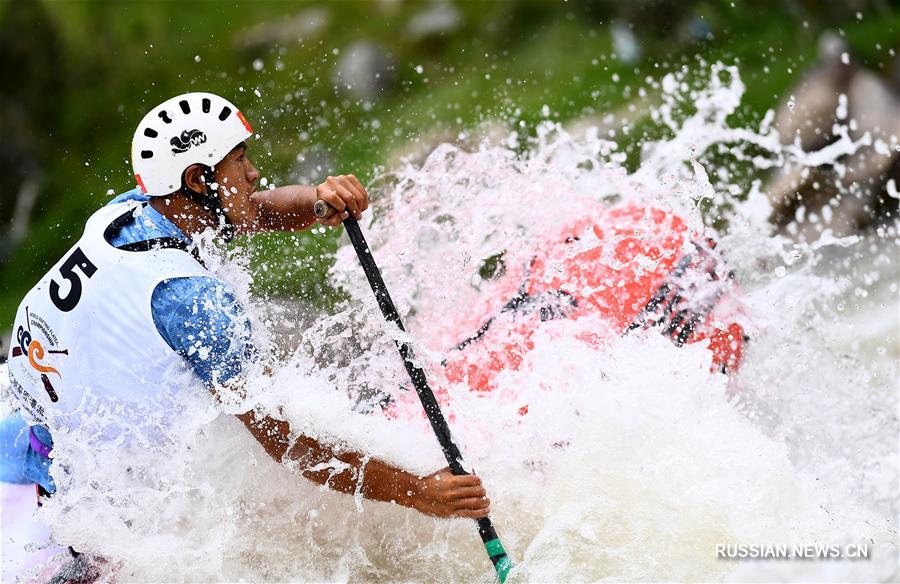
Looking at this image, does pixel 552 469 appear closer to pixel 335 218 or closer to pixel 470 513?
pixel 470 513

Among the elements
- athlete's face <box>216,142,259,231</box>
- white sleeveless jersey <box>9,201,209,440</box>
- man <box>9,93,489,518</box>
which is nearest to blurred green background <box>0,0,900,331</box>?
athlete's face <box>216,142,259,231</box>

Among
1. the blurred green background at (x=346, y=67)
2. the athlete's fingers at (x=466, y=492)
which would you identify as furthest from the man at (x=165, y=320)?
the blurred green background at (x=346, y=67)

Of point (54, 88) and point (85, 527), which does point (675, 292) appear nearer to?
point (85, 527)

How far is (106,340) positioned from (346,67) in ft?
24.5

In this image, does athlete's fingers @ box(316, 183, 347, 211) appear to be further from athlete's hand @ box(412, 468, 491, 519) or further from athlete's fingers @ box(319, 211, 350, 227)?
athlete's hand @ box(412, 468, 491, 519)

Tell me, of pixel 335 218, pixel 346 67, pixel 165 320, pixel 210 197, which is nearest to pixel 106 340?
pixel 165 320

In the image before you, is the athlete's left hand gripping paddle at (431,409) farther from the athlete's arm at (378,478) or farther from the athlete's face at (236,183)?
the athlete's face at (236,183)

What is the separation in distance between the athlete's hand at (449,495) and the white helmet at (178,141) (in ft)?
4.21

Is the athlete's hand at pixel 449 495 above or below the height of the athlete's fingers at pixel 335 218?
below

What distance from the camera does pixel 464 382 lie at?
14.1ft

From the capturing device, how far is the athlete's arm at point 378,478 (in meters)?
3.27

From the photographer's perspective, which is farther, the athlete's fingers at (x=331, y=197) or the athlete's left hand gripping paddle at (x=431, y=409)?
the athlete's left hand gripping paddle at (x=431, y=409)

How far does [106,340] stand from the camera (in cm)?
322

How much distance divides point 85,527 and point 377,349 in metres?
1.25
